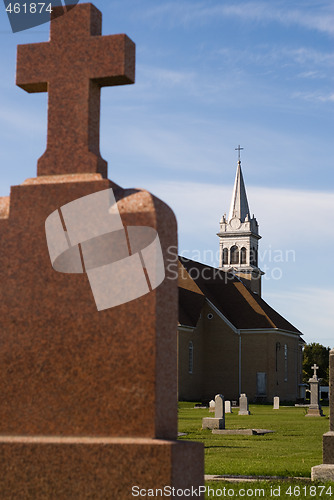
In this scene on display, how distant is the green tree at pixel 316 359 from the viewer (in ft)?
275

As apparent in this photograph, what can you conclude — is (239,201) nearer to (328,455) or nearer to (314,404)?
A: (314,404)

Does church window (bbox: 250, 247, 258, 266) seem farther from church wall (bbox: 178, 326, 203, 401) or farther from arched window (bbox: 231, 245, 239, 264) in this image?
church wall (bbox: 178, 326, 203, 401)

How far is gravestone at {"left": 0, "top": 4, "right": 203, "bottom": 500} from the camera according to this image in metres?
3.91

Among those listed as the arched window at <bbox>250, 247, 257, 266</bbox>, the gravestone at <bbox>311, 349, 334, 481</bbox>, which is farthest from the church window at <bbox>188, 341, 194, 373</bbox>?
the gravestone at <bbox>311, 349, 334, 481</bbox>

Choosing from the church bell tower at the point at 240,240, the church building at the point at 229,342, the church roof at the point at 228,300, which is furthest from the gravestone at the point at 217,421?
the church bell tower at the point at 240,240

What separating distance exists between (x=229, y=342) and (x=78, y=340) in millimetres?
51846

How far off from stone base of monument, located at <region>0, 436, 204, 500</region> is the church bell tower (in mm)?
72874

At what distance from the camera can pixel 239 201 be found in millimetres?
79250

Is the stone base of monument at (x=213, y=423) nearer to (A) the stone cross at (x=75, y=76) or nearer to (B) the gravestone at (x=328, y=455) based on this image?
(B) the gravestone at (x=328, y=455)

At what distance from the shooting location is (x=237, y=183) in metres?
79.4

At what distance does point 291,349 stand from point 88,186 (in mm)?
58727

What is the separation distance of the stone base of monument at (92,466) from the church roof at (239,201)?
7519 centimetres

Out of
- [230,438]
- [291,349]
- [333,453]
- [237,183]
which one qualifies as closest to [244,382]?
[291,349]

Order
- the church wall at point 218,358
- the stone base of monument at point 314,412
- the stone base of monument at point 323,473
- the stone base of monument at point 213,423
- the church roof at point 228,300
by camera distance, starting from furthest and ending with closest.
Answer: the church roof at point 228,300, the church wall at point 218,358, the stone base of monument at point 314,412, the stone base of monument at point 213,423, the stone base of monument at point 323,473
